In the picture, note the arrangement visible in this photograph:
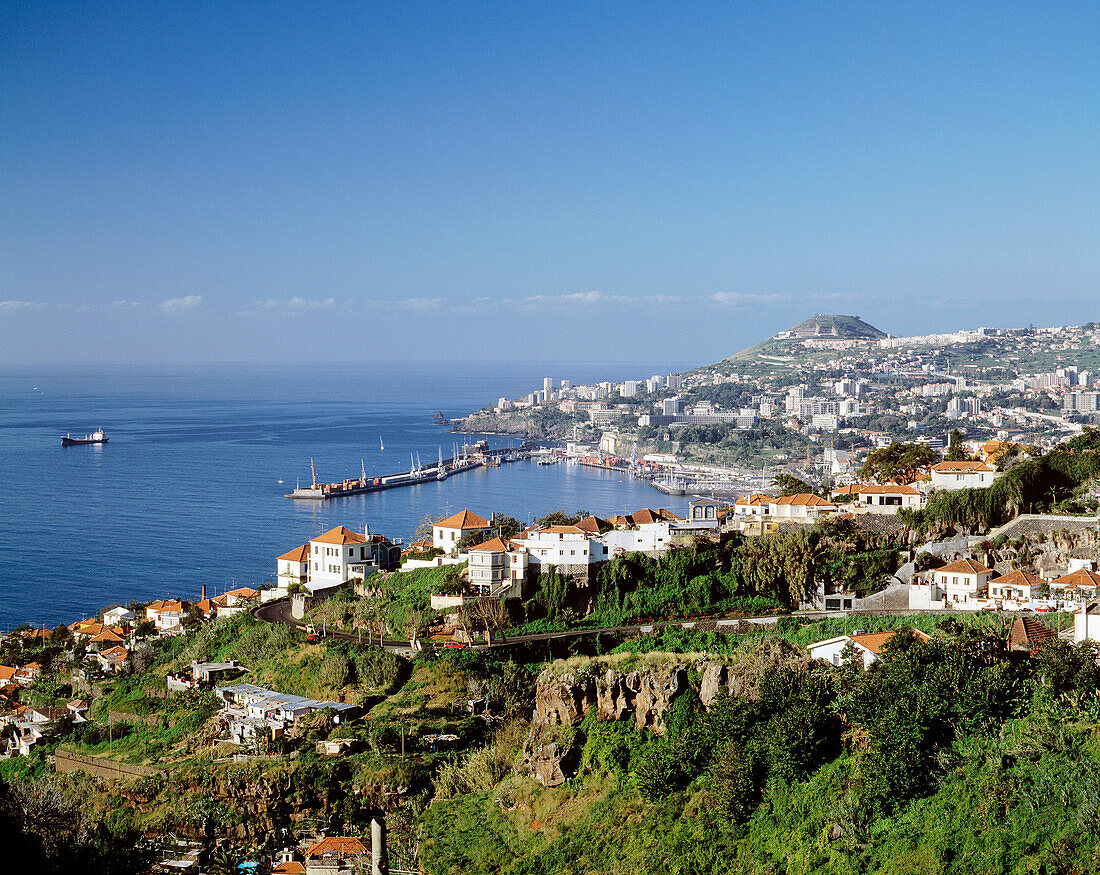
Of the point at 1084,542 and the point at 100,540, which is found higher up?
the point at 1084,542

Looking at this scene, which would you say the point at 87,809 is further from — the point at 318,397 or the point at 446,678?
the point at 318,397

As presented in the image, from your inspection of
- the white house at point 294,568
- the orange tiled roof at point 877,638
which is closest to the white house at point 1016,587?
the orange tiled roof at point 877,638

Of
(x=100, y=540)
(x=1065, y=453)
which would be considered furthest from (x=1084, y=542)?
(x=100, y=540)

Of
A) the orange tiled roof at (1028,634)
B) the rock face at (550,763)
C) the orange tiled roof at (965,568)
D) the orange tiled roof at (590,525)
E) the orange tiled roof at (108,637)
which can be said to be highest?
the orange tiled roof at (590,525)

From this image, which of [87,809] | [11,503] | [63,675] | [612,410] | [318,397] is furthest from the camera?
[318,397]

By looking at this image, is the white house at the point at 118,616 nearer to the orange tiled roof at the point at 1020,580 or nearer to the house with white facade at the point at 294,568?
the house with white facade at the point at 294,568

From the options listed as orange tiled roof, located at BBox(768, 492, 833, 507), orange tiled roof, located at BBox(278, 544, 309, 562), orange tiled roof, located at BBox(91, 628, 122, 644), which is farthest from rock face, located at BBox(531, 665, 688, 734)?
orange tiled roof, located at BBox(91, 628, 122, 644)
